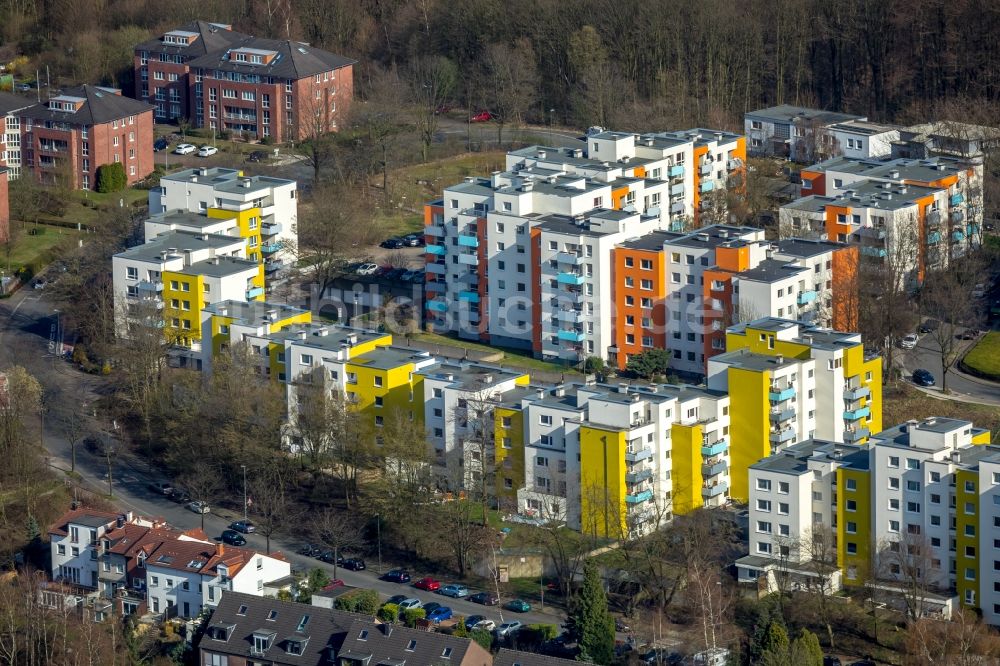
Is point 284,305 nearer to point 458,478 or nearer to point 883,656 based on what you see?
point 458,478

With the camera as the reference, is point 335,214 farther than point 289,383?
Yes

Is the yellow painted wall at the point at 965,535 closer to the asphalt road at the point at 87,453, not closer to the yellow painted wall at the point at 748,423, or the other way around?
the yellow painted wall at the point at 748,423

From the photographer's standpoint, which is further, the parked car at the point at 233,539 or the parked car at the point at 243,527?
the parked car at the point at 243,527

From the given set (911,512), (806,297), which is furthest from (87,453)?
(911,512)

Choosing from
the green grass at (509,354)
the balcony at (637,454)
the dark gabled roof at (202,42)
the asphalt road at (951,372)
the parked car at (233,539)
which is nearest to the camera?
the balcony at (637,454)

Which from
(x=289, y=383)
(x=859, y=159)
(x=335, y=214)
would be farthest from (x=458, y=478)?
(x=859, y=159)

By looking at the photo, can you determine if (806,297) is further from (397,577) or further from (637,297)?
(397,577)

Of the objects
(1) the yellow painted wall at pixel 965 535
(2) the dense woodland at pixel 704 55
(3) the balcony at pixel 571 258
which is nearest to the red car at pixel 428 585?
(1) the yellow painted wall at pixel 965 535

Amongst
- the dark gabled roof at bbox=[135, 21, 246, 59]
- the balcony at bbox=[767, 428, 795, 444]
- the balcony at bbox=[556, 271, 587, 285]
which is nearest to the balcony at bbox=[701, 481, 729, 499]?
the balcony at bbox=[767, 428, 795, 444]
